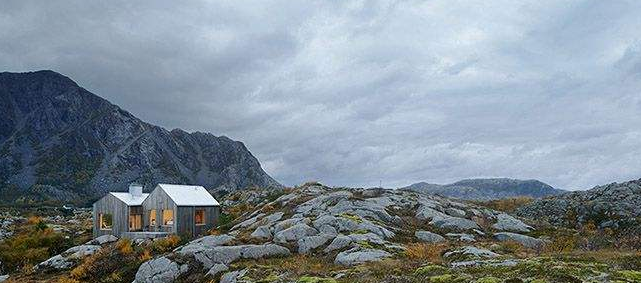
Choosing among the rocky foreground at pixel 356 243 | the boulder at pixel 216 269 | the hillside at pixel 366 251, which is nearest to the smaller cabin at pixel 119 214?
the hillside at pixel 366 251

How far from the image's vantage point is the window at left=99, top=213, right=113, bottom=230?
5646 centimetres

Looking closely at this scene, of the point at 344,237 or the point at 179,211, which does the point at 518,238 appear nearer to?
the point at 344,237

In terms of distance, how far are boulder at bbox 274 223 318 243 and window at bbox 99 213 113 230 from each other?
3290 centimetres

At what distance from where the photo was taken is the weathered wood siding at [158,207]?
5000 cm

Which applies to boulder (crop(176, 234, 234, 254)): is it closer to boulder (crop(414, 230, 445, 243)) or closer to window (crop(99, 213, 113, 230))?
boulder (crop(414, 230, 445, 243))

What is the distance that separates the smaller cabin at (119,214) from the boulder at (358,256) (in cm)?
3686

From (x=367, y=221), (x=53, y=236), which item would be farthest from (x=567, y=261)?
(x=53, y=236)

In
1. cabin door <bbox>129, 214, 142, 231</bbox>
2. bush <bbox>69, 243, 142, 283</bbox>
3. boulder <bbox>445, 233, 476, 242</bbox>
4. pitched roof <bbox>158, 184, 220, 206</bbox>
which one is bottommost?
bush <bbox>69, 243, 142, 283</bbox>

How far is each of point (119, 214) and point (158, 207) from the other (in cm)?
632

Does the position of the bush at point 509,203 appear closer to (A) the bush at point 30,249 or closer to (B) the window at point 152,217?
(B) the window at point 152,217

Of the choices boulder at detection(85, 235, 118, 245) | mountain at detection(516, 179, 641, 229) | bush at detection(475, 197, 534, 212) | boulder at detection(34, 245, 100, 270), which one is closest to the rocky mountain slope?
mountain at detection(516, 179, 641, 229)

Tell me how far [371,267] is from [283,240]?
12641 millimetres

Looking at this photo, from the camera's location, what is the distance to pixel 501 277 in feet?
51.9

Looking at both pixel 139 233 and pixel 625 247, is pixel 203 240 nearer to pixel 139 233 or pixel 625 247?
pixel 139 233
